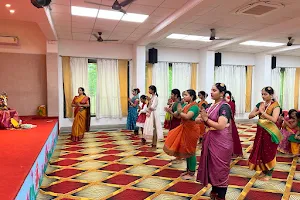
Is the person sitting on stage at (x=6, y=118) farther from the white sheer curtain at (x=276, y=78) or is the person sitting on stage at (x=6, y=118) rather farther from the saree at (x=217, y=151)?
the white sheer curtain at (x=276, y=78)

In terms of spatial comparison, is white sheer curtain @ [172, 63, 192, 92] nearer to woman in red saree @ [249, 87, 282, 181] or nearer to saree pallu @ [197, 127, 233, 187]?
woman in red saree @ [249, 87, 282, 181]

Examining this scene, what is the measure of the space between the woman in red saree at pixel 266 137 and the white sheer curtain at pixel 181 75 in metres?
5.38

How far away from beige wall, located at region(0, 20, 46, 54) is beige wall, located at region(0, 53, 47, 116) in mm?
137

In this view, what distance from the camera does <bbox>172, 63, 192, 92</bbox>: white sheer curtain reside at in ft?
28.7

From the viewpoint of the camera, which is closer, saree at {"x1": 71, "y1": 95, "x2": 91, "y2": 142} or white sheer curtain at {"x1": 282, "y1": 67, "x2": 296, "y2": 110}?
saree at {"x1": 71, "y1": 95, "x2": 91, "y2": 142}

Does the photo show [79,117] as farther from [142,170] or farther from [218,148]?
[218,148]

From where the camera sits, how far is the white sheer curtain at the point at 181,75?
28.7ft

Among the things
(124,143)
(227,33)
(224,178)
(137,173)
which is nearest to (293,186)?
(224,178)

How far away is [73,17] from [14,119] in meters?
2.37

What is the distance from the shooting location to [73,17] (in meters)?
5.11

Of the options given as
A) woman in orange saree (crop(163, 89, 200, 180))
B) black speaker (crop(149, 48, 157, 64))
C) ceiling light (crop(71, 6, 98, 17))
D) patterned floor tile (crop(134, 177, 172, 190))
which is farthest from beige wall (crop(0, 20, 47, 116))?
woman in orange saree (crop(163, 89, 200, 180))

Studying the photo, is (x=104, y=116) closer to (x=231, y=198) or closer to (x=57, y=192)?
(x=57, y=192)

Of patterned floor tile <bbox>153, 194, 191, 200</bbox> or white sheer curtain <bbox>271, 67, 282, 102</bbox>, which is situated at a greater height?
white sheer curtain <bbox>271, 67, 282, 102</bbox>

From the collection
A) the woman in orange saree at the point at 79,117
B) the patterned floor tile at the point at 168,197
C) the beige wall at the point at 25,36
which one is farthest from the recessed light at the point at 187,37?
the patterned floor tile at the point at 168,197
